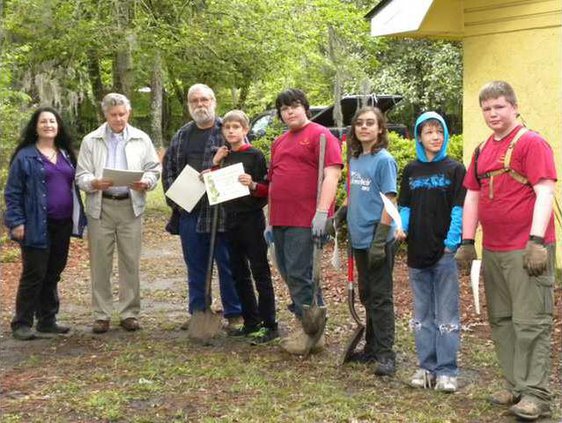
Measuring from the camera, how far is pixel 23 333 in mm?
6965

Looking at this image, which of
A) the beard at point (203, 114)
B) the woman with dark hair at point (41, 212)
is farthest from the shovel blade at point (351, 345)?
the woman with dark hair at point (41, 212)

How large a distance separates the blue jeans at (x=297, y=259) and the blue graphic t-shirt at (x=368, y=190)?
491mm

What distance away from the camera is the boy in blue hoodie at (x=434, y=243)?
5191 millimetres

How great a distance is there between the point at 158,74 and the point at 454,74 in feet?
38.3

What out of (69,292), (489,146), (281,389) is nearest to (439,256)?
(489,146)

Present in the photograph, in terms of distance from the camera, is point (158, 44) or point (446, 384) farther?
point (158, 44)

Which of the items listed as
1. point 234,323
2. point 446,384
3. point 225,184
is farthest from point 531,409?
point 234,323

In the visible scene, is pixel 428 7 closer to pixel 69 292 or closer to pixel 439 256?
pixel 439 256

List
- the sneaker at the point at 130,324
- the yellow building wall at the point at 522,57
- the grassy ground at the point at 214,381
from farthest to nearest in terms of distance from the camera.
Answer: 1. the yellow building wall at the point at 522,57
2. the sneaker at the point at 130,324
3. the grassy ground at the point at 214,381

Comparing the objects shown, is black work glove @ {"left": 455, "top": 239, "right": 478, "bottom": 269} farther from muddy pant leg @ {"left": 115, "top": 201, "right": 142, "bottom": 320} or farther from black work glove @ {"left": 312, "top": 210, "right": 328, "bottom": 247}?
muddy pant leg @ {"left": 115, "top": 201, "right": 142, "bottom": 320}

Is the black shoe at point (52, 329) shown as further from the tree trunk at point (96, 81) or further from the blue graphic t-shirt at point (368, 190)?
the tree trunk at point (96, 81)

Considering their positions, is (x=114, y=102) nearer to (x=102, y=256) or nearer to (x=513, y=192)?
(x=102, y=256)

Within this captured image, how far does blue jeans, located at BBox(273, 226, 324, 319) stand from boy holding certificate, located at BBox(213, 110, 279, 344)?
0.30 metres

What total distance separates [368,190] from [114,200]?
8.18ft
